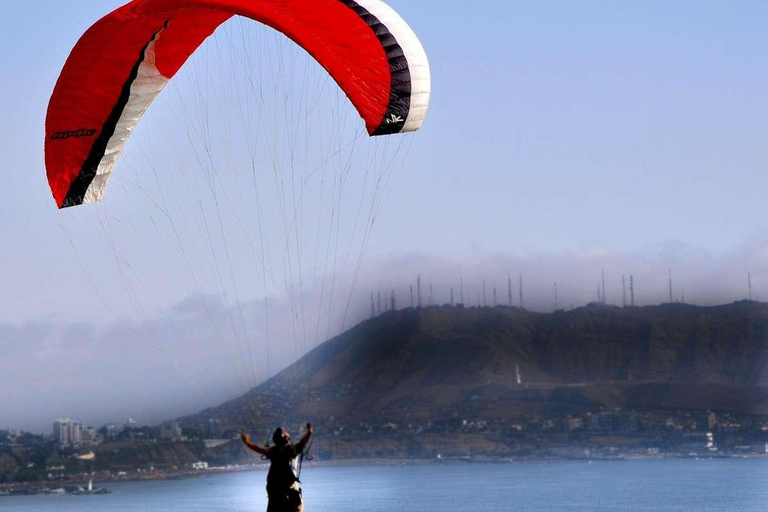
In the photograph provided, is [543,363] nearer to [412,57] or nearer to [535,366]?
[535,366]

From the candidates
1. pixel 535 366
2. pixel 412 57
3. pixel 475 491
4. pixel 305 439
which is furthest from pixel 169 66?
pixel 535 366

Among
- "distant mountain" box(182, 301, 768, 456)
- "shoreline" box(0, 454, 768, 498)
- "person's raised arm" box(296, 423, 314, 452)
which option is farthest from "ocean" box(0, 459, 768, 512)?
"person's raised arm" box(296, 423, 314, 452)

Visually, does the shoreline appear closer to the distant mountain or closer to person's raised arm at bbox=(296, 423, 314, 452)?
the distant mountain

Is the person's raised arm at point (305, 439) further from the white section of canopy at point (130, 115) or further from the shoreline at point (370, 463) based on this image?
the shoreline at point (370, 463)

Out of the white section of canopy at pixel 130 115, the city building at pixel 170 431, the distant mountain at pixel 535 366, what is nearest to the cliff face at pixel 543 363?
the distant mountain at pixel 535 366

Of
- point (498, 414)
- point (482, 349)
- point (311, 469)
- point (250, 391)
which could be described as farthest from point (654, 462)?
point (250, 391)

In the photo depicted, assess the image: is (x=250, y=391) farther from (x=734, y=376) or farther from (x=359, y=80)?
(x=734, y=376)
